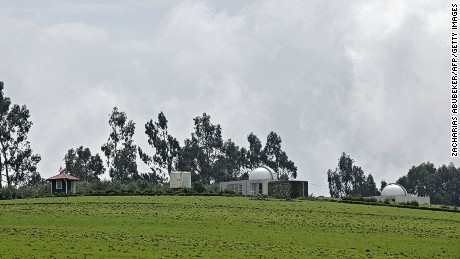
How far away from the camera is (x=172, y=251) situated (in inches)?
2008

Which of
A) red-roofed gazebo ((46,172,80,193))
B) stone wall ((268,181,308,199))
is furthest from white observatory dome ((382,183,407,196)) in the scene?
red-roofed gazebo ((46,172,80,193))

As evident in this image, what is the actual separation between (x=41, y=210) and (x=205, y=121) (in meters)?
107

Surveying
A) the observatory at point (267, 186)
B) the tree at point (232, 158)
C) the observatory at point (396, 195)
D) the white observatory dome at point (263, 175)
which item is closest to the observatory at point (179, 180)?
the observatory at point (267, 186)

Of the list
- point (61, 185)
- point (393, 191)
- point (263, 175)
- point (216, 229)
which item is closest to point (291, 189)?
point (263, 175)

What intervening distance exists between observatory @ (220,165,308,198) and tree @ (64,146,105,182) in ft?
131

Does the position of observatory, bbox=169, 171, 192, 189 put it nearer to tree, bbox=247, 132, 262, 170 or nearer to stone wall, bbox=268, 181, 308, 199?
stone wall, bbox=268, 181, 308, 199

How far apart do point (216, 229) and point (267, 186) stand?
67.6m

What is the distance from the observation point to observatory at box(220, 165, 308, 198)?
11519 centimetres

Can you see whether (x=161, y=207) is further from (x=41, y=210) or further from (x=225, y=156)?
(x=225, y=156)

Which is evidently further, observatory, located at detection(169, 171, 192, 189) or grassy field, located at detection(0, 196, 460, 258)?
observatory, located at detection(169, 171, 192, 189)

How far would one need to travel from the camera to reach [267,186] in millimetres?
132875

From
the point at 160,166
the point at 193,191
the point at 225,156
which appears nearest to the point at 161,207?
the point at 193,191

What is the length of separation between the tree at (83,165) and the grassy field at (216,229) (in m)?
76.0

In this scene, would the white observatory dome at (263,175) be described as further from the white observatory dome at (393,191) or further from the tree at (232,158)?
the tree at (232,158)
